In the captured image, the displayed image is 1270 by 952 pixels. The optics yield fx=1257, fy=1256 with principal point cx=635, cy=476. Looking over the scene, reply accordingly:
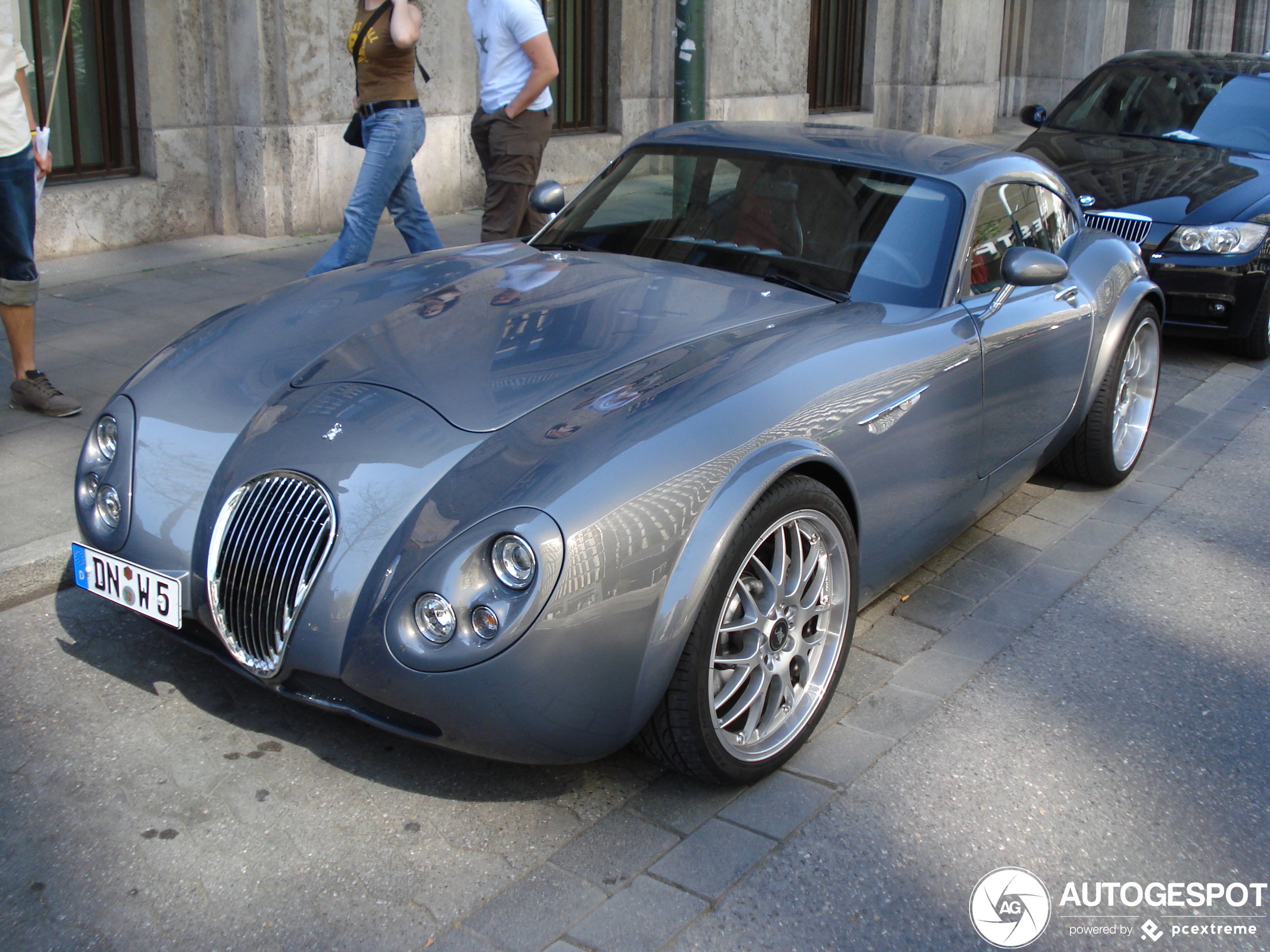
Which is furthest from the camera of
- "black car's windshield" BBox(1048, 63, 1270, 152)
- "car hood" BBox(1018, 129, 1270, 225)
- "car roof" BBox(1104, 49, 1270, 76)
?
"car roof" BBox(1104, 49, 1270, 76)

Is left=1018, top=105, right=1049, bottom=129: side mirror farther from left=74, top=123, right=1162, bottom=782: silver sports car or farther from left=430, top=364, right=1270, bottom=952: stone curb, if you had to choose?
left=74, top=123, right=1162, bottom=782: silver sports car

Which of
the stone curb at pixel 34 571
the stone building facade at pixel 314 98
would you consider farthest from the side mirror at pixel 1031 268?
the stone building facade at pixel 314 98

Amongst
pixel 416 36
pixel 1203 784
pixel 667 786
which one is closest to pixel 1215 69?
pixel 416 36

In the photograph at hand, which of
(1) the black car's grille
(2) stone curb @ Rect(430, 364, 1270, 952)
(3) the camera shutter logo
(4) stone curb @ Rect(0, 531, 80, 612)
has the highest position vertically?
(1) the black car's grille

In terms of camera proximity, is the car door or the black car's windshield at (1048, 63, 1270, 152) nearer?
the car door

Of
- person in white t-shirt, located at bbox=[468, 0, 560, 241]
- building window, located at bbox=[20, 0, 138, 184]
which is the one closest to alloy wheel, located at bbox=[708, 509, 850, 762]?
person in white t-shirt, located at bbox=[468, 0, 560, 241]

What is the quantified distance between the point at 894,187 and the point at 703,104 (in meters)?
3.01

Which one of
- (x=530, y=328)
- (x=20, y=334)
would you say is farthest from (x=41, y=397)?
(x=530, y=328)

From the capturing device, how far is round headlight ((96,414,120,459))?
10.6ft

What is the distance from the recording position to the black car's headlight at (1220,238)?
706 centimetres

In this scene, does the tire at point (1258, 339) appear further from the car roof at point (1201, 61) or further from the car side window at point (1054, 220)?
the car side window at point (1054, 220)

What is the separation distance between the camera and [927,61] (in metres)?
16.0

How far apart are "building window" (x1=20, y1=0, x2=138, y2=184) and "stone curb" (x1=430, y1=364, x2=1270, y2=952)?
22.6ft

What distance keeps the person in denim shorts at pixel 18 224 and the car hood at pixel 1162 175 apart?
5.25 meters
